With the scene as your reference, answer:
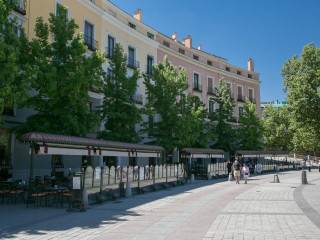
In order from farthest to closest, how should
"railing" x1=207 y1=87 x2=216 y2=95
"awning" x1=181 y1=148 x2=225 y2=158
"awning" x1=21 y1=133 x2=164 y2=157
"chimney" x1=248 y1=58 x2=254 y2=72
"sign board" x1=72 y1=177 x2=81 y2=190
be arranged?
"chimney" x1=248 y1=58 x2=254 y2=72 < "railing" x1=207 y1=87 x2=216 y2=95 < "awning" x1=181 y1=148 x2=225 y2=158 < "awning" x1=21 y1=133 x2=164 y2=157 < "sign board" x1=72 y1=177 x2=81 y2=190

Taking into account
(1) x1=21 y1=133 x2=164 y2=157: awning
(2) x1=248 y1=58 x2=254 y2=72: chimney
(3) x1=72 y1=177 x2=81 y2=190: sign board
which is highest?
(2) x1=248 y1=58 x2=254 y2=72: chimney

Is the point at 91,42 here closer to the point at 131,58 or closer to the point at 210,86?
the point at 131,58

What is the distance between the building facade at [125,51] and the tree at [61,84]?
240cm

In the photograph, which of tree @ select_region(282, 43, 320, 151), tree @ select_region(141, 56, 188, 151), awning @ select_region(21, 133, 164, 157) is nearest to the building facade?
awning @ select_region(21, 133, 164, 157)

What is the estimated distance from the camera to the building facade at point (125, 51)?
22203 millimetres

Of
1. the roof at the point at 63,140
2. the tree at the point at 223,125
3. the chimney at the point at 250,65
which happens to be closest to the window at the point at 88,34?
the roof at the point at 63,140

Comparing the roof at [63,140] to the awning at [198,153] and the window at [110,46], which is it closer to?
the awning at [198,153]

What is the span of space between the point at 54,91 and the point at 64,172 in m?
9.58

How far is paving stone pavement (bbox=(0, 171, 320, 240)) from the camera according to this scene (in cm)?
775

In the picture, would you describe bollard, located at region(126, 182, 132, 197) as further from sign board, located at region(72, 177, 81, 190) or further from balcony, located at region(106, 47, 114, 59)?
balcony, located at region(106, 47, 114, 59)

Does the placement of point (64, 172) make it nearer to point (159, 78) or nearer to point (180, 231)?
point (159, 78)

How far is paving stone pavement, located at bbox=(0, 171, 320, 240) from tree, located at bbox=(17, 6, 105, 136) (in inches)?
245

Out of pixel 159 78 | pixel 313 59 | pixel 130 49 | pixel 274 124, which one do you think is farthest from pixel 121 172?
pixel 274 124

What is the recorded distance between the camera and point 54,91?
1764cm
